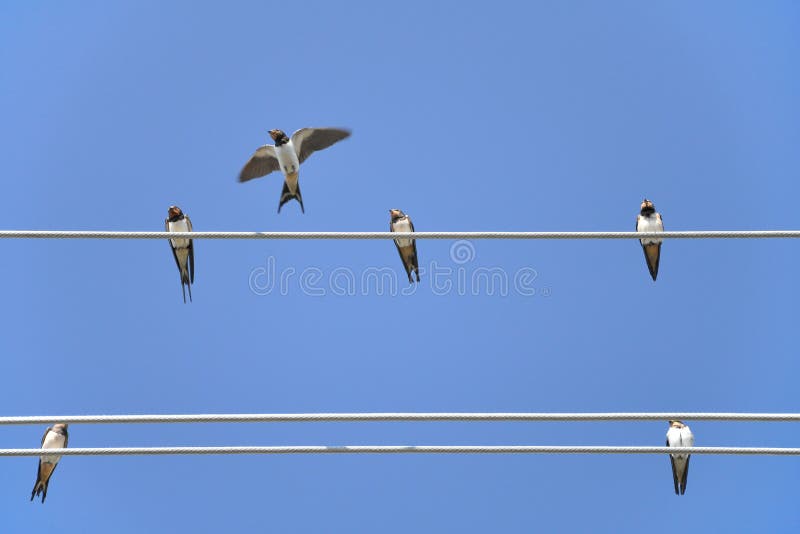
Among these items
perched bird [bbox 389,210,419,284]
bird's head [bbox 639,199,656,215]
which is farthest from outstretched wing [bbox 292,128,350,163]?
bird's head [bbox 639,199,656,215]

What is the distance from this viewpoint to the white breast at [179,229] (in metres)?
10.4

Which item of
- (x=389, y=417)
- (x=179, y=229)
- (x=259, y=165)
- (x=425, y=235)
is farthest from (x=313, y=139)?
(x=389, y=417)

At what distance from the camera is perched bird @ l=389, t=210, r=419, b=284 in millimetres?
10969

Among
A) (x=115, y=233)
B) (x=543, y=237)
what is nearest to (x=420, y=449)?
(x=543, y=237)

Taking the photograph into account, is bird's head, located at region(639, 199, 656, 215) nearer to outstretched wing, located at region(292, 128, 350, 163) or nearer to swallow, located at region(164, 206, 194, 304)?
outstretched wing, located at region(292, 128, 350, 163)

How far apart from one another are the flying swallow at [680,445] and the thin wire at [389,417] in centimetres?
482

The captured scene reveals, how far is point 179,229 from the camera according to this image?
10.4m

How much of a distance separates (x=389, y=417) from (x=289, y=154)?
5892 mm

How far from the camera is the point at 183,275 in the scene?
34.2 feet

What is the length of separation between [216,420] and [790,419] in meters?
2.64

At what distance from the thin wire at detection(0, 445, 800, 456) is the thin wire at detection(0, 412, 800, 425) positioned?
138mm

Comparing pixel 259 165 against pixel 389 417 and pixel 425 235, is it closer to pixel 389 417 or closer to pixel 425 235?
pixel 425 235

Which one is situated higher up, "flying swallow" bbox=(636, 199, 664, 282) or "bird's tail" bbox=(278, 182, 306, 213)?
"bird's tail" bbox=(278, 182, 306, 213)

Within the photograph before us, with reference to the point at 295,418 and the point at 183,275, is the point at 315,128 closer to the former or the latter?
the point at 183,275
